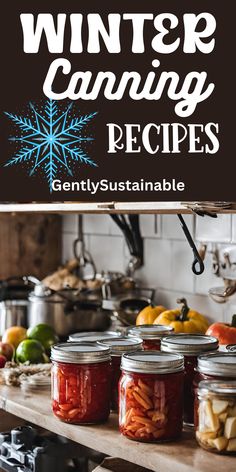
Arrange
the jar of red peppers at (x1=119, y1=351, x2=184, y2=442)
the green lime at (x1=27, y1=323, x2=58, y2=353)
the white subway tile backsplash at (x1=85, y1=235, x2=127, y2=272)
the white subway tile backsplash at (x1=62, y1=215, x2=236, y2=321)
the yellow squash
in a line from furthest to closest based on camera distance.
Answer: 1. the white subway tile backsplash at (x1=85, y1=235, x2=127, y2=272)
2. the white subway tile backsplash at (x1=62, y1=215, x2=236, y2=321)
3. the green lime at (x1=27, y1=323, x2=58, y2=353)
4. the yellow squash
5. the jar of red peppers at (x1=119, y1=351, x2=184, y2=442)

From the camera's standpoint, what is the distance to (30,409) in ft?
7.57

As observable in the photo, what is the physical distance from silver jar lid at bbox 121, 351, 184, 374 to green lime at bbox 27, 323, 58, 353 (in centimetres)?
100

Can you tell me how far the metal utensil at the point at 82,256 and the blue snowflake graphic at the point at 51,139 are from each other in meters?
1.92

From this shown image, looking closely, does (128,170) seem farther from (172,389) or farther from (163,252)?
(163,252)

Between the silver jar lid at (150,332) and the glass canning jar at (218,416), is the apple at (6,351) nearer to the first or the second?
the silver jar lid at (150,332)

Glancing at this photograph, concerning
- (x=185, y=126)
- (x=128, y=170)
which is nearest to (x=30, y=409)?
(x=128, y=170)

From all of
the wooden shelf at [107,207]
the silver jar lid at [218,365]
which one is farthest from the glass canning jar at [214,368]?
the wooden shelf at [107,207]

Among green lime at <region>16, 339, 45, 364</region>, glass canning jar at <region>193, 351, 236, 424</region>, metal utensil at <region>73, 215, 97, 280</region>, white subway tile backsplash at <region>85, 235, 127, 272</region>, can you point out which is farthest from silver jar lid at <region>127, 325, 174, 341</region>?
metal utensil at <region>73, 215, 97, 280</region>

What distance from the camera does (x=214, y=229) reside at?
10.3ft

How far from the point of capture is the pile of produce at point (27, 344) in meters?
2.84

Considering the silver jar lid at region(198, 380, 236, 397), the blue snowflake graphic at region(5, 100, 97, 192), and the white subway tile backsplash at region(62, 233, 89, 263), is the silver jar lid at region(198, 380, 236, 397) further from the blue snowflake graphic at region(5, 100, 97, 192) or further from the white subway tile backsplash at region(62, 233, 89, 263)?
the white subway tile backsplash at region(62, 233, 89, 263)

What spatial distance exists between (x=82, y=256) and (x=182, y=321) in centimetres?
145

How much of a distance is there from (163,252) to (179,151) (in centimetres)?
155

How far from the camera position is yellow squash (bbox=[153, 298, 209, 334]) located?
2734 millimetres
